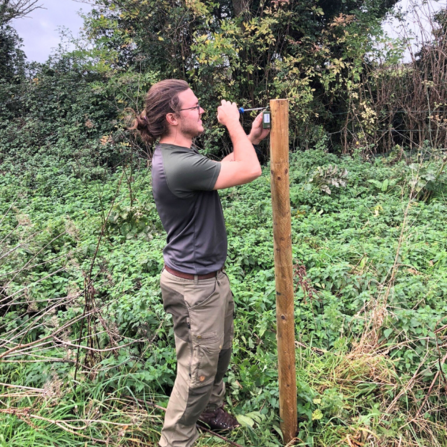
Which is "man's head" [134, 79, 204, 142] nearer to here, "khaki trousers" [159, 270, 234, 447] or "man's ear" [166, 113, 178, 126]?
"man's ear" [166, 113, 178, 126]

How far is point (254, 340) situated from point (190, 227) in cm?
132

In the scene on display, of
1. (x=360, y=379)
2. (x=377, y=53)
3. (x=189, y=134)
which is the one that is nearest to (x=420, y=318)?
(x=360, y=379)

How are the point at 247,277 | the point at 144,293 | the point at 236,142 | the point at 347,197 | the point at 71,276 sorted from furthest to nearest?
the point at 347,197, the point at 71,276, the point at 247,277, the point at 144,293, the point at 236,142

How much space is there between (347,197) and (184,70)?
4401mm

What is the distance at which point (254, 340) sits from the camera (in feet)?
9.41

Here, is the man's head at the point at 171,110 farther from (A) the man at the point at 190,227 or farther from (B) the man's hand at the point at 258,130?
(B) the man's hand at the point at 258,130

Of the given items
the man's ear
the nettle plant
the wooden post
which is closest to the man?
the man's ear

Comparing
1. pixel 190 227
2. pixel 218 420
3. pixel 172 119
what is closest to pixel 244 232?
pixel 218 420

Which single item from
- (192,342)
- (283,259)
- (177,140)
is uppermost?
(177,140)

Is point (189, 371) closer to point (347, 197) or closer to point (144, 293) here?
point (144, 293)

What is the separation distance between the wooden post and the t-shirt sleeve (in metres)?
0.33

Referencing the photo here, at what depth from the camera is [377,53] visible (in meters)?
7.48

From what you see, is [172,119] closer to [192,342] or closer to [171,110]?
[171,110]

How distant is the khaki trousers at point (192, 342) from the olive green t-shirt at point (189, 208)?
110 millimetres
